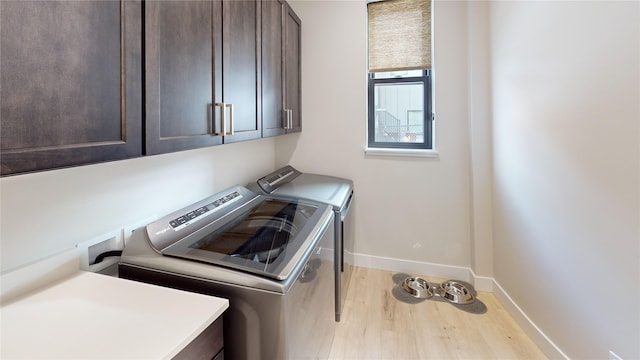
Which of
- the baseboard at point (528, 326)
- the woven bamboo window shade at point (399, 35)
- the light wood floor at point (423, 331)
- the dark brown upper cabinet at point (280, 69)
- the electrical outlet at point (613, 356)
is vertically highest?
the woven bamboo window shade at point (399, 35)

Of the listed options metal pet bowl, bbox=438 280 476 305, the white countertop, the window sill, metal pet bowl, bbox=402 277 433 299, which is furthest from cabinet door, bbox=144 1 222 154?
metal pet bowl, bbox=438 280 476 305

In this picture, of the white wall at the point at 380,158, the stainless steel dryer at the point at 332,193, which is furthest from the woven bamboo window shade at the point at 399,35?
the stainless steel dryer at the point at 332,193

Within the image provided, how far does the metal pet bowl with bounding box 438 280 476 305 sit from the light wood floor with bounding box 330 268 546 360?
74mm

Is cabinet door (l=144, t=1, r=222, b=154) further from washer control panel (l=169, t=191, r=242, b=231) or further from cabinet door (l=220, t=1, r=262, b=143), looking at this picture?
washer control panel (l=169, t=191, r=242, b=231)


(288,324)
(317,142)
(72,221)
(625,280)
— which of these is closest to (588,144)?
(625,280)

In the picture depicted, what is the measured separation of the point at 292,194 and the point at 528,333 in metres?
1.72

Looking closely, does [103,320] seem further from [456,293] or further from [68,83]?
[456,293]

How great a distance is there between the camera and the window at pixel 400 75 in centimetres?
258

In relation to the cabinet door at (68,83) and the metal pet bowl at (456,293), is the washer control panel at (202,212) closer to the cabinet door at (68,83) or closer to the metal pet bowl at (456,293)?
the cabinet door at (68,83)

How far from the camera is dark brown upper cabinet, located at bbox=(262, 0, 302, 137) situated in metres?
1.87

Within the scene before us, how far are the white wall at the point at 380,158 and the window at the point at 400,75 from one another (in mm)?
125

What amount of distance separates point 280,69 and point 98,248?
1564 mm

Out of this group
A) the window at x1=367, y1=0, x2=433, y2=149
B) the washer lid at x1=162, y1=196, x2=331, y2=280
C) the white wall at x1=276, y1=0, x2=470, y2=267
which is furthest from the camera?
the window at x1=367, y1=0, x2=433, y2=149

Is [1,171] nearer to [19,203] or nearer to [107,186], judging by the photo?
[19,203]
